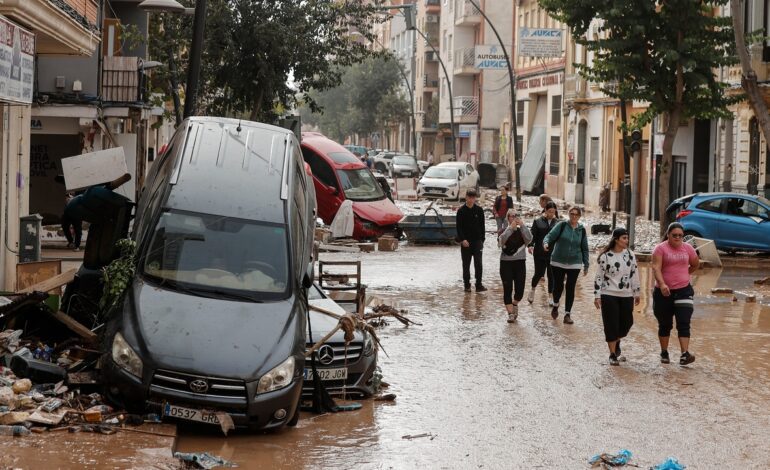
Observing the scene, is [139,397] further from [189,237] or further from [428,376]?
[428,376]

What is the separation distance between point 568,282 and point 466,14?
63.8 meters

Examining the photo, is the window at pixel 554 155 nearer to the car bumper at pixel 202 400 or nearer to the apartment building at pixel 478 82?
the apartment building at pixel 478 82

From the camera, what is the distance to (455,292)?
22.2 m

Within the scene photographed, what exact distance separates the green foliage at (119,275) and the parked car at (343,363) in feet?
5.85

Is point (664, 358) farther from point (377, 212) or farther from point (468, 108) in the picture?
point (468, 108)

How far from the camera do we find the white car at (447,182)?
52312 millimetres

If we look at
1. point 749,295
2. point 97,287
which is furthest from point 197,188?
point 749,295

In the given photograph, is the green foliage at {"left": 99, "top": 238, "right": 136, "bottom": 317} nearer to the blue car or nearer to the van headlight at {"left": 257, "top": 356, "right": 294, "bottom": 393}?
the van headlight at {"left": 257, "top": 356, "right": 294, "bottom": 393}

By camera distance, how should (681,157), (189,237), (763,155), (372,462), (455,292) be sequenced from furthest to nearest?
(681,157), (763,155), (455,292), (189,237), (372,462)

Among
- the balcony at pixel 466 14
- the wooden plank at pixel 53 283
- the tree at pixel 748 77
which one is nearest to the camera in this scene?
the wooden plank at pixel 53 283

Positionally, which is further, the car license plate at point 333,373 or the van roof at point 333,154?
the van roof at point 333,154

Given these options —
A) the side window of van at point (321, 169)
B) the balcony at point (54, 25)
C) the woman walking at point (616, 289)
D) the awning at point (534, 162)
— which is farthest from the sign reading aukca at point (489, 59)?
the woman walking at point (616, 289)

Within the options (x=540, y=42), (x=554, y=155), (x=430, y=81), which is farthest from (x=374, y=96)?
(x=540, y=42)

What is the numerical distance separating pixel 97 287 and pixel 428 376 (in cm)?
360
